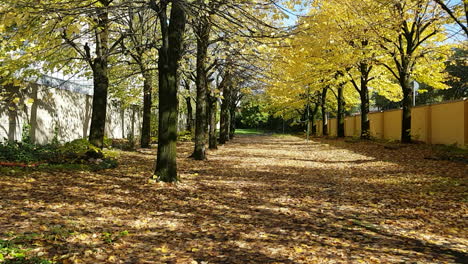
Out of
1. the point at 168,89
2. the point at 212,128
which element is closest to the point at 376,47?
the point at 212,128

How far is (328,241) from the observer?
423cm

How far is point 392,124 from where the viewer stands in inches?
830

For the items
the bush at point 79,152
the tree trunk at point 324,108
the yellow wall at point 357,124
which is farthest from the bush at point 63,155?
the tree trunk at point 324,108

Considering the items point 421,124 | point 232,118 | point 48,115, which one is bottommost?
point 421,124

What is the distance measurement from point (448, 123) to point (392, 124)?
6.36 metres

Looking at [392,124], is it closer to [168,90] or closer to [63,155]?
[168,90]

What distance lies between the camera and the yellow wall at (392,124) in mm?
20125

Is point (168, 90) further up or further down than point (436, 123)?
further up

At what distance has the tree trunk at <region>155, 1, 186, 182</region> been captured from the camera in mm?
7668

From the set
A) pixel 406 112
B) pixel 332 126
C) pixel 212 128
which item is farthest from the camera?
pixel 332 126

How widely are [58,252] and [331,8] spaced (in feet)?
48.8

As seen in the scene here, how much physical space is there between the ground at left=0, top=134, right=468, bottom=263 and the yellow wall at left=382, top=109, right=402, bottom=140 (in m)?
11.4

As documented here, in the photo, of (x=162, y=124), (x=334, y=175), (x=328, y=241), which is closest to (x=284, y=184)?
(x=334, y=175)

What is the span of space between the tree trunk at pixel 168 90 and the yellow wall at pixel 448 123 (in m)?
11.9
